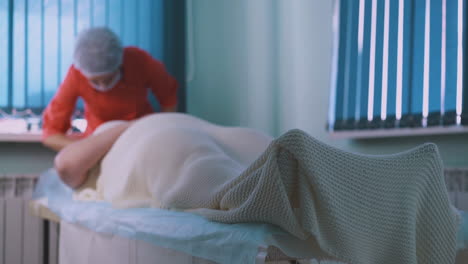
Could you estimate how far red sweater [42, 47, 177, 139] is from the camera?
7.48 feet

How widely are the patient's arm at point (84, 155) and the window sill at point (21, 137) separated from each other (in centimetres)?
74

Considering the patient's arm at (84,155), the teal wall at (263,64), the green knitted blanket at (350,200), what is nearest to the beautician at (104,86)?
the teal wall at (263,64)

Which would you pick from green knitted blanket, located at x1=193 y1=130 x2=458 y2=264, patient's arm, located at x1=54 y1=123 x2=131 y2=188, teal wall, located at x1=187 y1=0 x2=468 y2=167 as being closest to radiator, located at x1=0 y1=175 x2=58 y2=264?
patient's arm, located at x1=54 y1=123 x2=131 y2=188

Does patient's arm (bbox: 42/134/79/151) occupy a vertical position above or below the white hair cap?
below

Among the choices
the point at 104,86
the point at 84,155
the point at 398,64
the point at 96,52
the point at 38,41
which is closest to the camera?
the point at 84,155

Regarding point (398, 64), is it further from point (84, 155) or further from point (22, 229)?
point (22, 229)

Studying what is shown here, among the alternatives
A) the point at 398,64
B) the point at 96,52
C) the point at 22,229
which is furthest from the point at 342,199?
the point at 22,229

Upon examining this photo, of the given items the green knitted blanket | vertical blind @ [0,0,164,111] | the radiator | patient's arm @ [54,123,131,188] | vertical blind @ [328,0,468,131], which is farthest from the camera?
vertical blind @ [0,0,164,111]

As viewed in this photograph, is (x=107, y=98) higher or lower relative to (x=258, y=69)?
lower

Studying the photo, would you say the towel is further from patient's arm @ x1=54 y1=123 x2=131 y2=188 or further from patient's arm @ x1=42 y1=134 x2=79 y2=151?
patient's arm @ x1=42 y1=134 x2=79 y2=151

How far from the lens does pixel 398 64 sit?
6.21 ft

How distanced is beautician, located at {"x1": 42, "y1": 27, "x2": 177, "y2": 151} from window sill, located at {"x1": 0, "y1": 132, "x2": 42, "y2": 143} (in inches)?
3.6

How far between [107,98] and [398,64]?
1.13 meters

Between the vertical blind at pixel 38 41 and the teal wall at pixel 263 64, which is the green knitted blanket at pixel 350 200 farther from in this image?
the vertical blind at pixel 38 41
